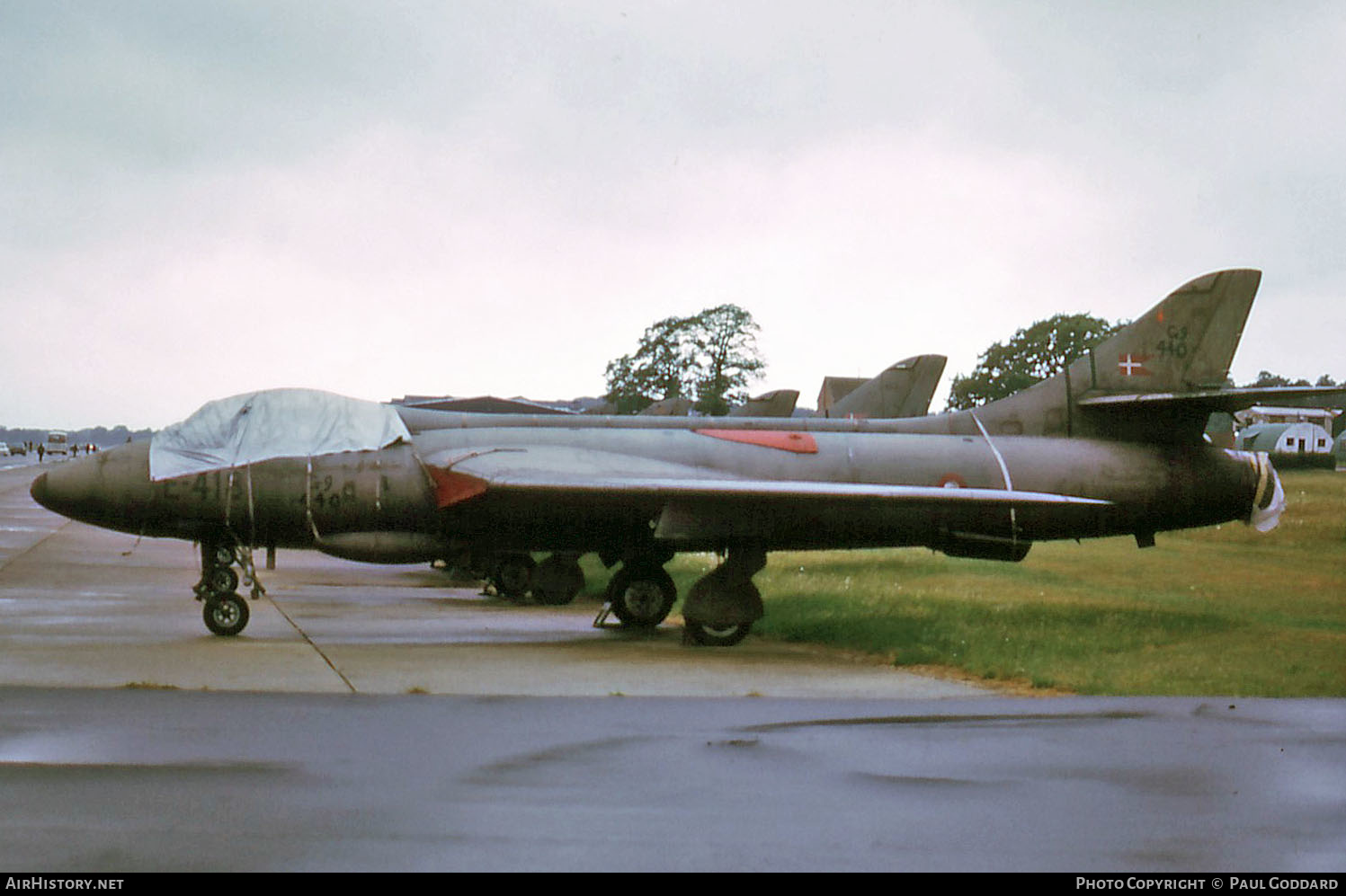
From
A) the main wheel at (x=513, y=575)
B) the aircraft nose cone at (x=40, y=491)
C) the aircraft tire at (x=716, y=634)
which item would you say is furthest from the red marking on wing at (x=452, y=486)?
the main wheel at (x=513, y=575)

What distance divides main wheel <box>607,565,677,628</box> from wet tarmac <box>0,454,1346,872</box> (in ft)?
12.2

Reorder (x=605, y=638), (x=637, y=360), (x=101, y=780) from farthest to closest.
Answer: (x=637, y=360), (x=605, y=638), (x=101, y=780)

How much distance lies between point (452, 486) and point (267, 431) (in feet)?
7.23

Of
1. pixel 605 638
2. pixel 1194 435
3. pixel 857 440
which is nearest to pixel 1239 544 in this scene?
pixel 1194 435

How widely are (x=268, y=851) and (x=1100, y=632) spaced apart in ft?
32.8

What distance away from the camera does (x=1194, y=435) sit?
15562mm

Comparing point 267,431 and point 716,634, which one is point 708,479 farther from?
point 267,431

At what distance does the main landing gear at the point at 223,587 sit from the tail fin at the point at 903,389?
8818 mm

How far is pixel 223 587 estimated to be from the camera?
44.9 feet

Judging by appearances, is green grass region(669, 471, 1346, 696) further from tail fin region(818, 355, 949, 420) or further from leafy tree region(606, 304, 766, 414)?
leafy tree region(606, 304, 766, 414)

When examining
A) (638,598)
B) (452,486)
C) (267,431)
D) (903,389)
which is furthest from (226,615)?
(903,389)

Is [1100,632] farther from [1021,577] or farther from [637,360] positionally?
[637,360]

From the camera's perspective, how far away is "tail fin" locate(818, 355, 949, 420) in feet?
62.4

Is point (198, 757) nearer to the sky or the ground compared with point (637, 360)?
nearer to the ground
